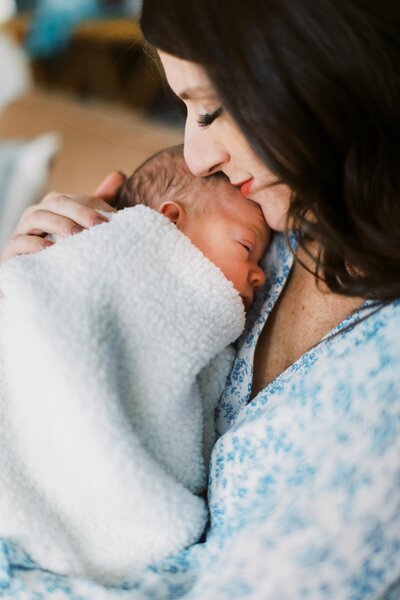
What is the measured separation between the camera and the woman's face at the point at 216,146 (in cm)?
73

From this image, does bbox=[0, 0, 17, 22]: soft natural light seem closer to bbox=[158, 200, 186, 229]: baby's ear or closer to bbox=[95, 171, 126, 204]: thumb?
bbox=[95, 171, 126, 204]: thumb

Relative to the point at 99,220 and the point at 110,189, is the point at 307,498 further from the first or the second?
the point at 110,189

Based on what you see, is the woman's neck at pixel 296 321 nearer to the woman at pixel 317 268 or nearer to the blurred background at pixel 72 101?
the woman at pixel 317 268

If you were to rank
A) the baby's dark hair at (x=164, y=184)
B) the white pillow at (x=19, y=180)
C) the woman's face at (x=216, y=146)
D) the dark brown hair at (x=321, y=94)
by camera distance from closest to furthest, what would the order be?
1. the dark brown hair at (x=321, y=94)
2. the woman's face at (x=216, y=146)
3. the baby's dark hair at (x=164, y=184)
4. the white pillow at (x=19, y=180)

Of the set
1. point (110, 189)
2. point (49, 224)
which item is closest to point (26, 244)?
point (49, 224)

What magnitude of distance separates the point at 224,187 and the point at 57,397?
38cm

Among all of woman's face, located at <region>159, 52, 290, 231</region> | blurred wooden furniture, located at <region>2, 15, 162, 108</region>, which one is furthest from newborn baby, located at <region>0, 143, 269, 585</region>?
blurred wooden furniture, located at <region>2, 15, 162, 108</region>

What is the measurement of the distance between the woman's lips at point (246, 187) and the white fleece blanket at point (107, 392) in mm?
115

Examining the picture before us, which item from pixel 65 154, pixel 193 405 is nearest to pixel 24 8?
pixel 65 154

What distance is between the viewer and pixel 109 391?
2.54 feet

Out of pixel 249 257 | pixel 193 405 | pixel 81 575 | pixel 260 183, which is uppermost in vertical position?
pixel 260 183

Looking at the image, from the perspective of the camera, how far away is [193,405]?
867 mm

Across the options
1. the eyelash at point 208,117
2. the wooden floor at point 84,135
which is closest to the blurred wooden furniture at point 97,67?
the wooden floor at point 84,135

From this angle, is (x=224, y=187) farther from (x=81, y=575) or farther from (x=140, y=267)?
(x=81, y=575)
